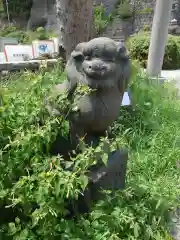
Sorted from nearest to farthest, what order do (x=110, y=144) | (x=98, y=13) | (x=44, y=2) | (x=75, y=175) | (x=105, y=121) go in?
(x=75, y=175) → (x=110, y=144) → (x=105, y=121) → (x=98, y=13) → (x=44, y=2)

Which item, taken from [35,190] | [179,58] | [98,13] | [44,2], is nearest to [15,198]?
[35,190]

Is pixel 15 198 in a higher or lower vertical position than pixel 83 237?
higher

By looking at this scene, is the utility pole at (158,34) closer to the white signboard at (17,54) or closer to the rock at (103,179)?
the white signboard at (17,54)

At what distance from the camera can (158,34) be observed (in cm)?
405

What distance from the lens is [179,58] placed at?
7.43 metres

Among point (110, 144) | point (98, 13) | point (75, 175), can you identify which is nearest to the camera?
point (75, 175)

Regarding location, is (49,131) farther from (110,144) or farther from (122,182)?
(122,182)

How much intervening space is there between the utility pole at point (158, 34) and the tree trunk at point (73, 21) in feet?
2.99

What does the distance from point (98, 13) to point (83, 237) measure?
500 inches

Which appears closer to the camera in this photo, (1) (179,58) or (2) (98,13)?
(1) (179,58)

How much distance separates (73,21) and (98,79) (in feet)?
7.53

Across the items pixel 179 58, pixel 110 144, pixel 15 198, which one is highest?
pixel 110 144

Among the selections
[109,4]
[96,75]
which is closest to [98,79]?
[96,75]

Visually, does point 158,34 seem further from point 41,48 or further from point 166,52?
point 166,52
